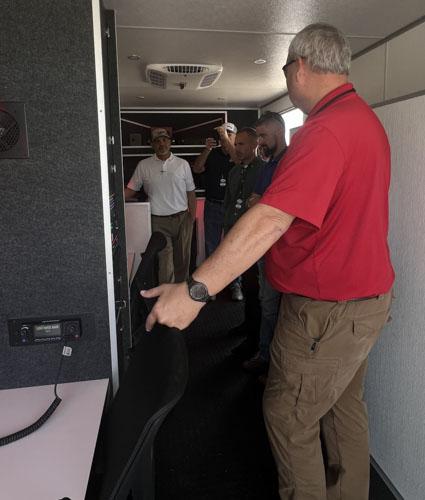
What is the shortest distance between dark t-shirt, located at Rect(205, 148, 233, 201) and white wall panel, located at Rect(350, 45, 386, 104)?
6.65ft

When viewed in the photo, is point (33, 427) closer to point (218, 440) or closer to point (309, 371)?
point (309, 371)

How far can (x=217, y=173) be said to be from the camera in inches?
171

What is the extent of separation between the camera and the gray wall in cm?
118

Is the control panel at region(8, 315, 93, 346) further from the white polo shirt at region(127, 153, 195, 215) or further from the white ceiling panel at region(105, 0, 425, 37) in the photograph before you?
the white polo shirt at region(127, 153, 195, 215)

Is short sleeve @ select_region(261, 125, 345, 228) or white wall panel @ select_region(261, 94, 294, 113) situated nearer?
short sleeve @ select_region(261, 125, 345, 228)

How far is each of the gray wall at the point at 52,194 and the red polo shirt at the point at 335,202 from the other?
0.57 m

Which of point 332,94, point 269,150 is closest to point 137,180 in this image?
point 269,150

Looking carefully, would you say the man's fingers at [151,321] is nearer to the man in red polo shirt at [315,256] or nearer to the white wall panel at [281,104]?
the man in red polo shirt at [315,256]

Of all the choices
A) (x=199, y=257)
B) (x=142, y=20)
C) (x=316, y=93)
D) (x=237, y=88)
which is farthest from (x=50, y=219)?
(x=199, y=257)

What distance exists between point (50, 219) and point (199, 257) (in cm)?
379

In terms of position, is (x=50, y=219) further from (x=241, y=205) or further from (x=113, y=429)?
(x=241, y=205)

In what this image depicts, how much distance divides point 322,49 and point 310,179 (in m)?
0.45

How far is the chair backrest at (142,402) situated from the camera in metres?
0.73

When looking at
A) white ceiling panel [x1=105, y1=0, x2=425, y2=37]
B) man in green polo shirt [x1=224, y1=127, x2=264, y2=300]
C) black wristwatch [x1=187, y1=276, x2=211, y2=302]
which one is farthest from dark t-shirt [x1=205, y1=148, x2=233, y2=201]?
black wristwatch [x1=187, y1=276, x2=211, y2=302]
